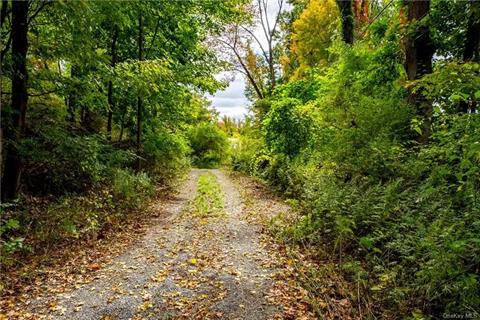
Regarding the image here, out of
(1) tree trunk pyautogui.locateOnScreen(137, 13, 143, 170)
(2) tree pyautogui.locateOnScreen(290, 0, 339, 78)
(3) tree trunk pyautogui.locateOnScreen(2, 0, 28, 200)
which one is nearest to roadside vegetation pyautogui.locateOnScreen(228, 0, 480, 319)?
(1) tree trunk pyautogui.locateOnScreen(137, 13, 143, 170)

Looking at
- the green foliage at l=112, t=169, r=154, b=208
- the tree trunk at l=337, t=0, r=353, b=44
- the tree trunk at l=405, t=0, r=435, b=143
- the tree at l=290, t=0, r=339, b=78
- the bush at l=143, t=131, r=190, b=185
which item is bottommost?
the green foliage at l=112, t=169, r=154, b=208

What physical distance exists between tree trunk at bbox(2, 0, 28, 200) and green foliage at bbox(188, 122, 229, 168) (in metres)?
23.1

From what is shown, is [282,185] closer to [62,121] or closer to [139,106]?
[139,106]

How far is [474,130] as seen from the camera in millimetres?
3521

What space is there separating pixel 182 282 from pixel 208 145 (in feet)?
84.8

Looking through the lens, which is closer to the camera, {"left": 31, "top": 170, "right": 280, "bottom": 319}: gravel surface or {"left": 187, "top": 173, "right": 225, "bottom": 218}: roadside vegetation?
{"left": 31, "top": 170, "right": 280, "bottom": 319}: gravel surface

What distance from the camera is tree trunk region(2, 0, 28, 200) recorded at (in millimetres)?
5574

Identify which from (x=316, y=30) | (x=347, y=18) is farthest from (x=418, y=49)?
(x=316, y=30)

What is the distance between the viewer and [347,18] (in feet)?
35.0

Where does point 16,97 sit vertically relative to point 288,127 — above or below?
below

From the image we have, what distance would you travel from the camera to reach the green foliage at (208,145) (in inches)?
1155

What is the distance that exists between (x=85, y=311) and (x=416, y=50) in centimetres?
725

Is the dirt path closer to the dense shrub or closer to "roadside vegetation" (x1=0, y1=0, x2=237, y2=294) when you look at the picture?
"roadside vegetation" (x1=0, y1=0, x2=237, y2=294)

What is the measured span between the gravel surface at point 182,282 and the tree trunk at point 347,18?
7.45 metres
